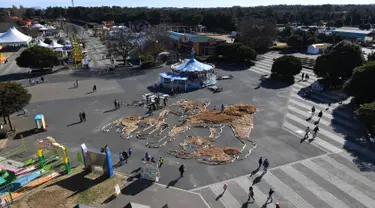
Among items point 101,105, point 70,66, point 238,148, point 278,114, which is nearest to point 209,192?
point 238,148

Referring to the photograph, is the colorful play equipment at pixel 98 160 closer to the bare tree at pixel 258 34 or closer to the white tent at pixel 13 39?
the bare tree at pixel 258 34

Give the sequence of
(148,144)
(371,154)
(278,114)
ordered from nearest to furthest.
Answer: (371,154)
(148,144)
(278,114)

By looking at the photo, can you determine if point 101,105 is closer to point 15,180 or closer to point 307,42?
point 15,180

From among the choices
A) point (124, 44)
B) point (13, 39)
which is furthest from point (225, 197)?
point (13, 39)

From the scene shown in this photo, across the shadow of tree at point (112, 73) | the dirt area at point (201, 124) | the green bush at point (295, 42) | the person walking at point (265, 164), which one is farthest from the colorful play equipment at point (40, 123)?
the green bush at point (295, 42)

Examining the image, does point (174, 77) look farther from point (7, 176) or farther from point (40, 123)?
point (7, 176)
